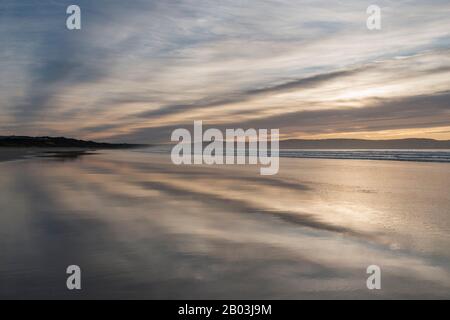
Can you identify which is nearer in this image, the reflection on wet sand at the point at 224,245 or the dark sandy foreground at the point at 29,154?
the reflection on wet sand at the point at 224,245

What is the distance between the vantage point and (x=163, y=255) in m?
7.00

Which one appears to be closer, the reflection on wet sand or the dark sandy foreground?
the reflection on wet sand

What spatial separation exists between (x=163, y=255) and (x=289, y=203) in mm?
6960

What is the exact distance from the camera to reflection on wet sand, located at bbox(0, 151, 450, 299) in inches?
221

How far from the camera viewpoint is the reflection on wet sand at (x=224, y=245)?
5.60 meters

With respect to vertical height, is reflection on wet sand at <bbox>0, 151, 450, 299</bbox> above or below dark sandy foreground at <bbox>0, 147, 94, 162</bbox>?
below

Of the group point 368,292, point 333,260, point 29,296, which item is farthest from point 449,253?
point 29,296

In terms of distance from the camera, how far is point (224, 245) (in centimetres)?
773

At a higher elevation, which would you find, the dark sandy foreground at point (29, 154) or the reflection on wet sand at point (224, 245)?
the dark sandy foreground at point (29, 154)

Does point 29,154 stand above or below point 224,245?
above

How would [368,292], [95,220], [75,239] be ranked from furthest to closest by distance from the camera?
[95,220], [75,239], [368,292]

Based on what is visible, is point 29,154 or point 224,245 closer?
point 224,245
